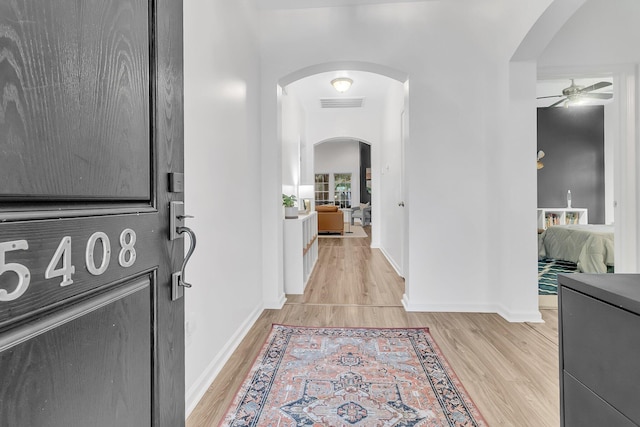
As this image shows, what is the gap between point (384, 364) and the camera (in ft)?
6.49

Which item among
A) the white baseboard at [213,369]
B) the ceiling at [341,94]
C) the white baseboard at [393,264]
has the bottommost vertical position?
the white baseboard at [213,369]

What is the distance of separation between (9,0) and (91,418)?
669 millimetres

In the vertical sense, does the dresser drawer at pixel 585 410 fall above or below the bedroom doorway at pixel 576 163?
below

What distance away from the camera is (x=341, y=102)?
20.6ft

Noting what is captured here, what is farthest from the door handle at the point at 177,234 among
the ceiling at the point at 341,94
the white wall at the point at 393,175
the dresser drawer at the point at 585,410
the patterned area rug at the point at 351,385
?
the ceiling at the point at 341,94

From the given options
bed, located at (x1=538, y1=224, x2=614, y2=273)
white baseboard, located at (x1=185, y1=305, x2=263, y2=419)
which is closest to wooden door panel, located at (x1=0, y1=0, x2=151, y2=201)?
white baseboard, located at (x1=185, y1=305, x2=263, y2=419)

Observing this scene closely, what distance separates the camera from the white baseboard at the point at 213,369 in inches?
61.2

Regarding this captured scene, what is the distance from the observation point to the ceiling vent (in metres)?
6.07

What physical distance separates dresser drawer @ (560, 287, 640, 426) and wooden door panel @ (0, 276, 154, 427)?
107cm

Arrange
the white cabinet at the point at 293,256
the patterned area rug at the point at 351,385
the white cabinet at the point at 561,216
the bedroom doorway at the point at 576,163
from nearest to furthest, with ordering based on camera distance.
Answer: the patterned area rug at the point at 351,385 < the white cabinet at the point at 293,256 < the white cabinet at the point at 561,216 < the bedroom doorway at the point at 576,163

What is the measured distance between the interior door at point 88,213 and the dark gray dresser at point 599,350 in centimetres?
106

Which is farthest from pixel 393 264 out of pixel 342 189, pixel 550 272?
pixel 342 189

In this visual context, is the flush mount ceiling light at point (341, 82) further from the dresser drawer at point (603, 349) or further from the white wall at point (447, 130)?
the dresser drawer at point (603, 349)

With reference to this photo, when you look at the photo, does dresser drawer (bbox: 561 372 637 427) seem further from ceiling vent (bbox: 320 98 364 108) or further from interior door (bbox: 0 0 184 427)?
ceiling vent (bbox: 320 98 364 108)
